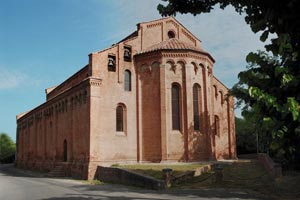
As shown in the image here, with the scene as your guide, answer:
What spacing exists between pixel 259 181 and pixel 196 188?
410cm

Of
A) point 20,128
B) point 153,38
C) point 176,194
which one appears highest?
point 153,38

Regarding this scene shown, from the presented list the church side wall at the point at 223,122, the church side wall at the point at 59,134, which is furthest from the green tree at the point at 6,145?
the church side wall at the point at 223,122

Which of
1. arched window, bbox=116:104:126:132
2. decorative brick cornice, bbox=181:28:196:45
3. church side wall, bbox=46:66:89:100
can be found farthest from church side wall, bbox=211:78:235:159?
church side wall, bbox=46:66:89:100

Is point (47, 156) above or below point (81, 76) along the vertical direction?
below

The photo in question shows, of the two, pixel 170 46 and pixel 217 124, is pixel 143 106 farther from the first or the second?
pixel 217 124

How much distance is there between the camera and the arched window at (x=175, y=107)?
1062 inches

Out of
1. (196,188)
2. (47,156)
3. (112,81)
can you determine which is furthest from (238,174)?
(47,156)

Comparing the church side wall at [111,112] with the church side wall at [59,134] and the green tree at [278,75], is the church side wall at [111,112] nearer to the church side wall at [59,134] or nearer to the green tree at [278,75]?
the church side wall at [59,134]

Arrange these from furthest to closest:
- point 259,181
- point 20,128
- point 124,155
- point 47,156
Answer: point 20,128
point 47,156
point 124,155
point 259,181

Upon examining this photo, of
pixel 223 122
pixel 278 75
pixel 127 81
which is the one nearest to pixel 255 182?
pixel 127 81

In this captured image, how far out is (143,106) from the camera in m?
28.2

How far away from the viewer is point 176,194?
16.5 m

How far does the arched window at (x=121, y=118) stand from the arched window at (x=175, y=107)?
4.07 metres

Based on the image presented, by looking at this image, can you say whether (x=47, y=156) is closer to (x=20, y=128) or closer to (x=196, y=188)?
(x=20, y=128)
